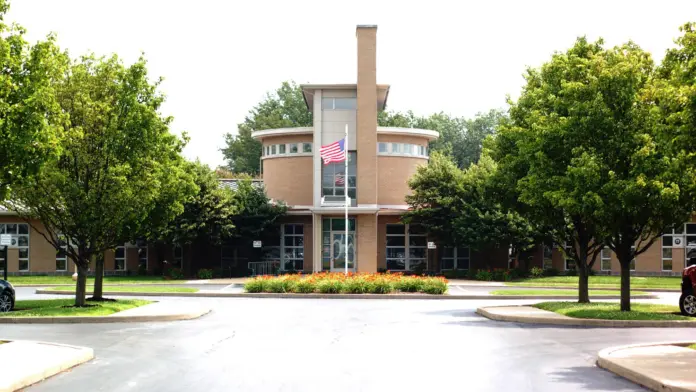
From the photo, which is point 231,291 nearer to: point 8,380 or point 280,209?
point 280,209

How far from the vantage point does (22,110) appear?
693 inches

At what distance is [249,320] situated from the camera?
23.8 meters

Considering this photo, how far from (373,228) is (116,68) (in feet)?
85.8

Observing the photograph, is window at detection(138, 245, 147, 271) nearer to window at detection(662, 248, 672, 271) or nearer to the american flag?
the american flag

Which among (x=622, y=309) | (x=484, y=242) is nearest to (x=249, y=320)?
(x=622, y=309)

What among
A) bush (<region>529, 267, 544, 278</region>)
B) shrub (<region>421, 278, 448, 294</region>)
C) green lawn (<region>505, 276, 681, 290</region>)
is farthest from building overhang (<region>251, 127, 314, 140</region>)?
shrub (<region>421, 278, 448, 294</region>)

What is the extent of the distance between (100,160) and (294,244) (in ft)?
99.2

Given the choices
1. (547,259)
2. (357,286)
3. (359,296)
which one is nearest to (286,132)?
(547,259)

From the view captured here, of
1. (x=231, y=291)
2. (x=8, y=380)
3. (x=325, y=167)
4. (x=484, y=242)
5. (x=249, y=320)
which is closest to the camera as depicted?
(x=8, y=380)

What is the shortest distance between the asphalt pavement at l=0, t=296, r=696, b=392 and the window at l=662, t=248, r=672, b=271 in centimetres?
3069

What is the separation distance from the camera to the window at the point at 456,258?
55531mm

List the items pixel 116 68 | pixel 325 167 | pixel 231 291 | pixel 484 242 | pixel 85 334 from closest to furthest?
pixel 85 334 < pixel 116 68 < pixel 231 291 < pixel 484 242 < pixel 325 167

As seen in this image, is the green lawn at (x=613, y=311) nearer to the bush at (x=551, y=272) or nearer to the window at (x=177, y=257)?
the bush at (x=551, y=272)

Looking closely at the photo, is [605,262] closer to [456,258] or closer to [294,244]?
[456,258]
